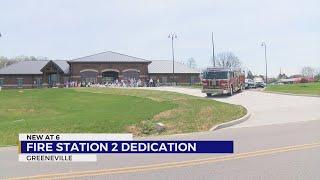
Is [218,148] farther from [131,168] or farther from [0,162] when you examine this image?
[0,162]

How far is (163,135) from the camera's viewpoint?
17281 millimetres

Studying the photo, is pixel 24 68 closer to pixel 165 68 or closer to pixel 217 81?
pixel 165 68

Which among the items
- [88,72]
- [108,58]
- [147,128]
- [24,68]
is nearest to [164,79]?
[108,58]

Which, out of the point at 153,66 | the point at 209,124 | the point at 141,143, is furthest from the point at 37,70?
the point at 141,143

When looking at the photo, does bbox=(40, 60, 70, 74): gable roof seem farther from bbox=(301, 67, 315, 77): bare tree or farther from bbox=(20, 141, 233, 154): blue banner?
bbox=(301, 67, 315, 77): bare tree

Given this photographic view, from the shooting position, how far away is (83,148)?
11.0m

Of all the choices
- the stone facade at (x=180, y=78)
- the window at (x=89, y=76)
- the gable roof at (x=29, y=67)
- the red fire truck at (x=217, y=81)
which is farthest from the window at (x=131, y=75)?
the red fire truck at (x=217, y=81)

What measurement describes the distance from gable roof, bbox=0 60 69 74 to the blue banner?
78203mm

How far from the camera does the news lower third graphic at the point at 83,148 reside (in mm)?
10680

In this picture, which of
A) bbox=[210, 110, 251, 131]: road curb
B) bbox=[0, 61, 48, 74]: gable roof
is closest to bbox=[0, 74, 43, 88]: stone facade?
bbox=[0, 61, 48, 74]: gable roof

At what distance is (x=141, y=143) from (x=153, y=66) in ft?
269

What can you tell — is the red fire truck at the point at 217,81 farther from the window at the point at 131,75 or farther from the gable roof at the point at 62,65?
the gable roof at the point at 62,65

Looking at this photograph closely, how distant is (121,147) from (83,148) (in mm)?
1271

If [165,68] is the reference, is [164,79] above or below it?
below
